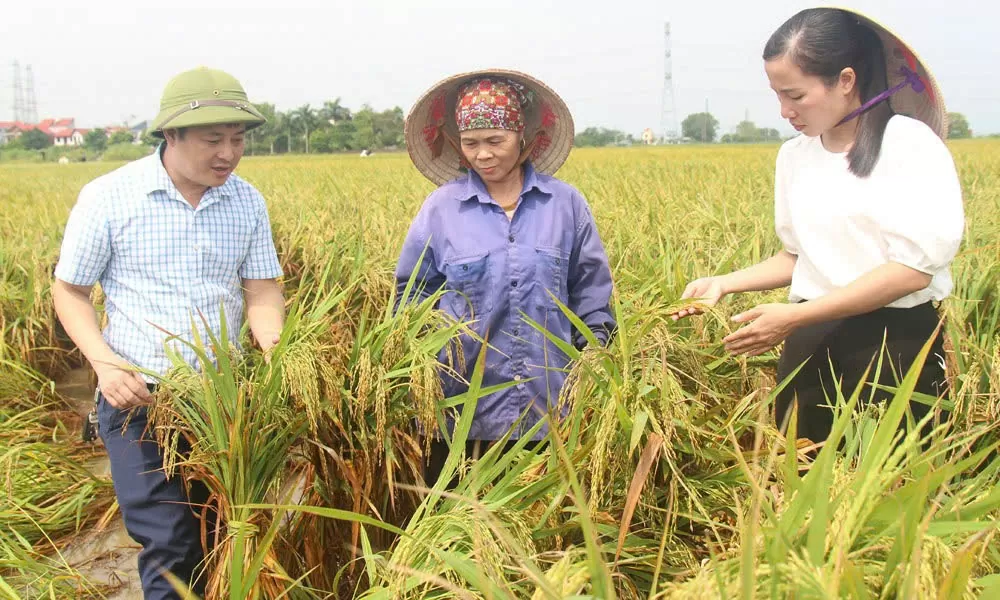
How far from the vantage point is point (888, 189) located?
1.64 m

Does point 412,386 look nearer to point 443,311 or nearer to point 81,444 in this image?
point 443,311

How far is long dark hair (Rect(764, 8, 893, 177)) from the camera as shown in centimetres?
166

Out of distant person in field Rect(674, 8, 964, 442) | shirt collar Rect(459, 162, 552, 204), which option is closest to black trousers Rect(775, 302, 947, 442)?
distant person in field Rect(674, 8, 964, 442)

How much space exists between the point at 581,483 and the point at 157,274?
1162 millimetres

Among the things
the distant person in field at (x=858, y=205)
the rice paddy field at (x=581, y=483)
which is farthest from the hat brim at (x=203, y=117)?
the distant person in field at (x=858, y=205)

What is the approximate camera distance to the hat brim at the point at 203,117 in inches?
76.4

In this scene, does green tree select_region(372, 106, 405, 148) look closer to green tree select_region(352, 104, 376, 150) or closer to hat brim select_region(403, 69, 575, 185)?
green tree select_region(352, 104, 376, 150)

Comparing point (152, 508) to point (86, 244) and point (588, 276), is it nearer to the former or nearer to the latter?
point (86, 244)

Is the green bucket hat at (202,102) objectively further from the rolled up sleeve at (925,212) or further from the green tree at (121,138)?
the green tree at (121,138)

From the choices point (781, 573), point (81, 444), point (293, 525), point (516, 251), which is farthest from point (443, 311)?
point (81, 444)

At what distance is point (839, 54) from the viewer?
1.67 meters

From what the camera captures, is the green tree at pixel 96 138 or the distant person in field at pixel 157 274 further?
the green tree at pixel 96 138

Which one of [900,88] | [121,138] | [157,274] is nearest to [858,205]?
[900,88]

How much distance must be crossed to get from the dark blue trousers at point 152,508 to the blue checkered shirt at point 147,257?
6.1 inches
